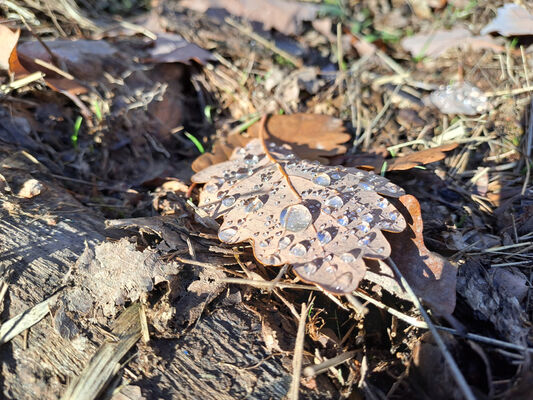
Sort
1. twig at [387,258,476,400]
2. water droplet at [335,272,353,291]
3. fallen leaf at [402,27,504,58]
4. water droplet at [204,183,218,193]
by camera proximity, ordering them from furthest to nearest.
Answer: fallen leaf at [402,27,504,58], water droplet at [204,183,218,193], water droplet at [335,272,353,291], twig at [387,258,476,400]

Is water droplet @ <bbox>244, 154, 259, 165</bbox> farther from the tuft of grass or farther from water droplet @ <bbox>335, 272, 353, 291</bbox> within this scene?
the tuft of grass

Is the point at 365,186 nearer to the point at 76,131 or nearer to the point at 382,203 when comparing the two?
the point at 382,203

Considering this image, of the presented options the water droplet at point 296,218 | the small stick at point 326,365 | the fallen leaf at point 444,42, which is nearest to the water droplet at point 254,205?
the water droplet at point 296,218

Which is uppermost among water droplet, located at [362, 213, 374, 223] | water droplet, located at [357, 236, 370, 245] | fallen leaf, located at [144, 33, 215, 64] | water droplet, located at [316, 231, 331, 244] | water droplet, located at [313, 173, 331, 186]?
fallen leaf, located at [144, 33, 215, 64]

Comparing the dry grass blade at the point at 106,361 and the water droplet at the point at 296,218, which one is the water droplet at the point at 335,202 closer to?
the water droplet at the point at 296,218

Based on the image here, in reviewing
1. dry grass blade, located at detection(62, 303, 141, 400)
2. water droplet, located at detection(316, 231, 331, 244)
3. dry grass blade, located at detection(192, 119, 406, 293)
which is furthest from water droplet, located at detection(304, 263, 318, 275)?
dry grass blade, located at detection(62, 303, 141, 400)

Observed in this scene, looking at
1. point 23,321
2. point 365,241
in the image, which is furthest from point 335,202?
point 23,321

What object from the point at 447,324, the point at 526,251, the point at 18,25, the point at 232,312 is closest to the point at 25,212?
the point at 232,312
